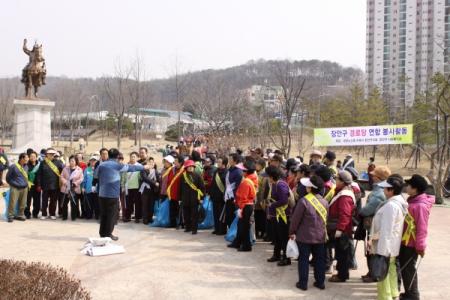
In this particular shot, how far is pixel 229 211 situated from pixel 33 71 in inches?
570

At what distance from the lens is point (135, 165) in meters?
9.45

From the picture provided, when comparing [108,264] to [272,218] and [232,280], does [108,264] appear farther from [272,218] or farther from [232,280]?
[272,218]

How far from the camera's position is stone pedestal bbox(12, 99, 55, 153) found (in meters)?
18.7

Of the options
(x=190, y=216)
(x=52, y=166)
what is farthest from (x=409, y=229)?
(x=52, y=166)

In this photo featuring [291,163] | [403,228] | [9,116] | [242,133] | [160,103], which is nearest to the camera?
[403,228]

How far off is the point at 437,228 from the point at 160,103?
57079 mm

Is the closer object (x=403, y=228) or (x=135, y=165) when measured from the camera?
(x=403, y=228)

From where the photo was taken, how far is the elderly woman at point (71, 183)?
966 centimetres

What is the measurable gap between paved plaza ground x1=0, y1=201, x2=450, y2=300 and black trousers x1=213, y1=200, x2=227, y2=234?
276mm

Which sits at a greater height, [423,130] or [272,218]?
[423,130]

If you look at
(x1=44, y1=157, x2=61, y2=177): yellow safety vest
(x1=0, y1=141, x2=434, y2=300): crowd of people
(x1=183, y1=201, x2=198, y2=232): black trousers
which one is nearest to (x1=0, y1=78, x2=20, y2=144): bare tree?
(x1=44, y1=157, x2=61, y2=177): yellow safety vest

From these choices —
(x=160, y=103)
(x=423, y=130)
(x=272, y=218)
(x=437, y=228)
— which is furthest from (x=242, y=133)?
(x=160, y=103)

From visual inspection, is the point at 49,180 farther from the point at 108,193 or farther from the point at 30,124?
the point at 30,124

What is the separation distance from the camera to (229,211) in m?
8.27
